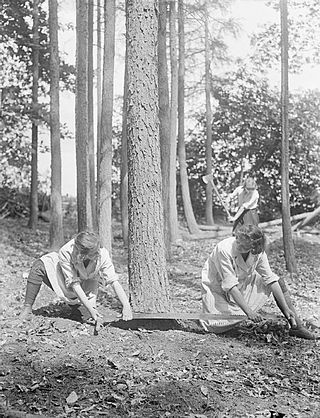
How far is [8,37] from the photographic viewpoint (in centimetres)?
1744

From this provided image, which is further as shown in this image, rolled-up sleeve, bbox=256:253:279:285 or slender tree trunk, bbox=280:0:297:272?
slender tree trunk, bbox=280:0:297:272

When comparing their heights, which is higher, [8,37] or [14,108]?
[8,37]

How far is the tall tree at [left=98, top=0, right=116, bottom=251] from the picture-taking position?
10.9 m

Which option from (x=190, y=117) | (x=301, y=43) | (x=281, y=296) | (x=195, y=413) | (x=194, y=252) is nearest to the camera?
(x=195, y=413)

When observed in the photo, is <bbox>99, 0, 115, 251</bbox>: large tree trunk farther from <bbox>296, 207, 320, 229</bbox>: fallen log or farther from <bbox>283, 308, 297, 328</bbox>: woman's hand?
<bbox>296, 207, 320, 229</bbox>: fallen log

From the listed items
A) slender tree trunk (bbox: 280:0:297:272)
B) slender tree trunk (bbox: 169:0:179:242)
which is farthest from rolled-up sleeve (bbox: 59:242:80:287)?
slender tree trunk (bbox: 169:0:179:242)

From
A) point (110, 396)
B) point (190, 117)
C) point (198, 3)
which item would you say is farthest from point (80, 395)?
point (190, 117)

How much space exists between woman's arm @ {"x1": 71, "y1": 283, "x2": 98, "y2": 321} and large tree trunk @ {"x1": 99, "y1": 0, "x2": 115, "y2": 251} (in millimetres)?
4787

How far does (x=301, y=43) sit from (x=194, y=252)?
7159 mm

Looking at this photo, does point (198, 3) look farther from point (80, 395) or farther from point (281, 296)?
point (80, 395)

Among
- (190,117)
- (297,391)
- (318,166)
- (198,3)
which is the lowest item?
(297,391)

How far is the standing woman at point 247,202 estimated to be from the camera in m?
12.2

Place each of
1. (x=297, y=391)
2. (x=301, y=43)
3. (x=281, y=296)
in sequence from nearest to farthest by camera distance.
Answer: (x=297, y=391)
(x=281, y=296)
(x=301, y=43)

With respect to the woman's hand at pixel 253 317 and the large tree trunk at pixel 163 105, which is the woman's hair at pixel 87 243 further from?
the large tree trunk at pixel 163 105
